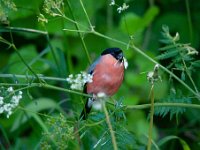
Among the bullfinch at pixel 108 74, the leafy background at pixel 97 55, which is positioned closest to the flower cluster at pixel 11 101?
the bullfinch at pixel 108 74

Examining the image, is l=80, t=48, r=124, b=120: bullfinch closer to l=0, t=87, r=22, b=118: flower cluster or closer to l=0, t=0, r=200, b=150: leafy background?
l=0, t=0, r=200, b=150: leafy background

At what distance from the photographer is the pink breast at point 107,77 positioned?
258 centimetres

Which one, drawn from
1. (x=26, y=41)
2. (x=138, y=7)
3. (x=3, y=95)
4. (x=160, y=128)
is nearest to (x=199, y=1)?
(x=138, y=7)

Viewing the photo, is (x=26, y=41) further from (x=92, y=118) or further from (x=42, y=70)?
(x=92, y=118)

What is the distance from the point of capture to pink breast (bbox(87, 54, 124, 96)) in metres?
2.58

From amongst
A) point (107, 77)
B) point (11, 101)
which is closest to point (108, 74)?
point (107, 77)

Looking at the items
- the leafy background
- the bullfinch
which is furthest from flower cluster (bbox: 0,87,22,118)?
the leafy background

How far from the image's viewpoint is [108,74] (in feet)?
8.58

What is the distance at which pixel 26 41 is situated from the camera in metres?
4.41

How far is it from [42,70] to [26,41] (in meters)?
0.87

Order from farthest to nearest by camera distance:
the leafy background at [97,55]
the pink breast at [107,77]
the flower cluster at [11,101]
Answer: the leafy background at [97,55] < the pink breast at [107,77] < the flower cluster at [11,101]

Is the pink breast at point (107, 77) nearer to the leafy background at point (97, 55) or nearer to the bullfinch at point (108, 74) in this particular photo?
the bullfinch at point (108, 74)

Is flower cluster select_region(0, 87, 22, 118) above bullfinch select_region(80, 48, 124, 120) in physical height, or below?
below

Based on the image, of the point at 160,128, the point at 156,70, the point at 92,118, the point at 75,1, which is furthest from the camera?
the point at 160,128
